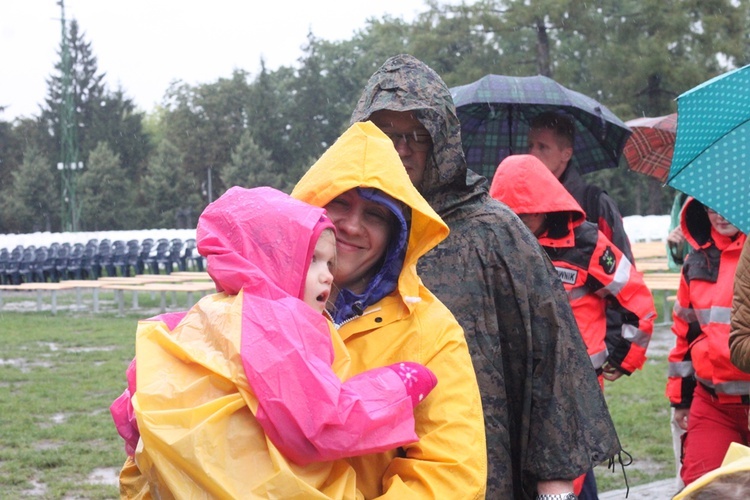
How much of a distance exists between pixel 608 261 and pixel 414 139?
1.91m

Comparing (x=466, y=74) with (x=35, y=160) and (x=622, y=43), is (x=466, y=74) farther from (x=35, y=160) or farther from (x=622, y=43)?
(x=35, y=160)

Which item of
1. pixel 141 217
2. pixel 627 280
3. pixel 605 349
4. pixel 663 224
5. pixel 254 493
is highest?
pixel 254 493

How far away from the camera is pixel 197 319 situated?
207cm

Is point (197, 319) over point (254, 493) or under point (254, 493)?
over

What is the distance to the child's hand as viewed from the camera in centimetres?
212

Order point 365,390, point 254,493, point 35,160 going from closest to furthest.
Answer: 1. point 254,493
2. point 365,390
3. point 35,160

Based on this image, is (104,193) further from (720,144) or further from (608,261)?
(720,144)

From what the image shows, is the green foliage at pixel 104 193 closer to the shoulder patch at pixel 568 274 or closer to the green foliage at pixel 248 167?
the green foliage at pixel 248 167

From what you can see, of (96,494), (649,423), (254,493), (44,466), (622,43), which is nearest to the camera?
(254,493)

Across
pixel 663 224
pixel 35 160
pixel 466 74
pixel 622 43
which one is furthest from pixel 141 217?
pixel 663 224

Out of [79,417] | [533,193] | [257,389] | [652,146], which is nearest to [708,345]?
[533,193]

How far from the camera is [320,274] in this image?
218 centimetres

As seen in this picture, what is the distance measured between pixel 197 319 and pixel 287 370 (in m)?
0.26

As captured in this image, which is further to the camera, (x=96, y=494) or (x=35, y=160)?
(x=35, y=160)
